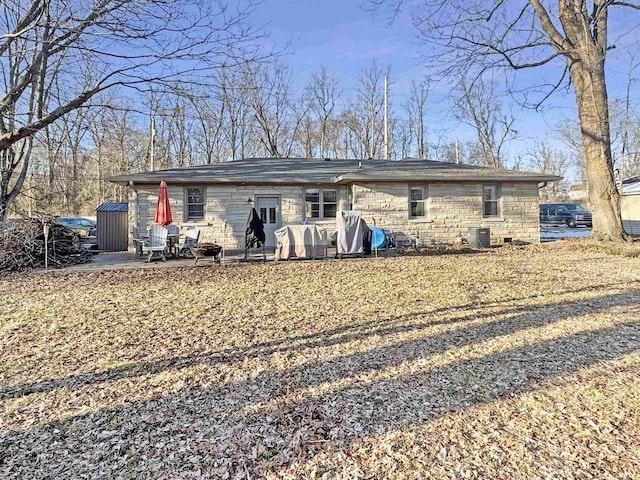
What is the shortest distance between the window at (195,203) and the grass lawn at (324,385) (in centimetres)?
749

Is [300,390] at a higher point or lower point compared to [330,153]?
lower

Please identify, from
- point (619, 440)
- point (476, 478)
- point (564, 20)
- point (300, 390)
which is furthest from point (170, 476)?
point (564, 20)

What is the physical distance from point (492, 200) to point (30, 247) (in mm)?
15595

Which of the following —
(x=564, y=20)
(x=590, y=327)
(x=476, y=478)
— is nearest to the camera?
(x=476, y=478)

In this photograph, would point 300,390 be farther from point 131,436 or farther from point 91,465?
point 91,465

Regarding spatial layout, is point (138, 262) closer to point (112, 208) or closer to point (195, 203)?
point (195, 203)

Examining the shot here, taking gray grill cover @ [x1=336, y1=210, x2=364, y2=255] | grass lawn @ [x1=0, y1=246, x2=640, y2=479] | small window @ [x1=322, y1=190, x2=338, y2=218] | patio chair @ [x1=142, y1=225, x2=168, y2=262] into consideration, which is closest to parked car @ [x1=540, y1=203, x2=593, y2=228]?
small window @ [x1=322, y1=190, x2=338, y2=218]

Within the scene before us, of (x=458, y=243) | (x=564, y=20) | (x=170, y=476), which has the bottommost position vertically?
(x=170, y=476)

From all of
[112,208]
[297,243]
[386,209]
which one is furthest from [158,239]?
[386,209]

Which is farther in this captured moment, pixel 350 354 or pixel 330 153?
pixel 330 153

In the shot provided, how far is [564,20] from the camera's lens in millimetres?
13141

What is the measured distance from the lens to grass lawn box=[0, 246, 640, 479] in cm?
222

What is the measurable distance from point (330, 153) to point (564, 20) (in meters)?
24.6

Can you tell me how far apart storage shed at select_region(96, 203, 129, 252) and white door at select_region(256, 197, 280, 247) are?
516cm
